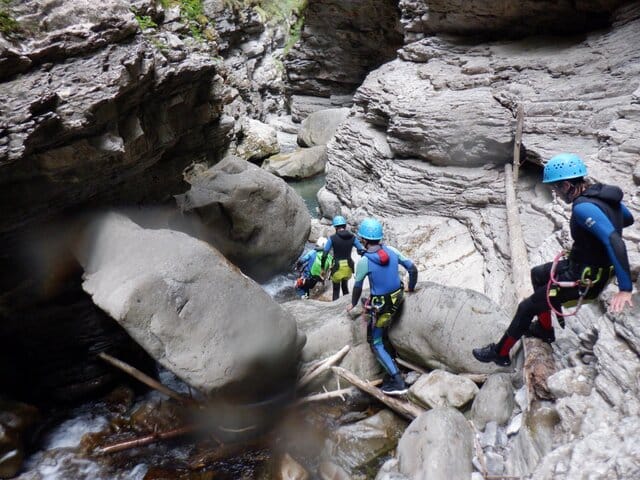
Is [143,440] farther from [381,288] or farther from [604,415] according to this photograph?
[604,415]

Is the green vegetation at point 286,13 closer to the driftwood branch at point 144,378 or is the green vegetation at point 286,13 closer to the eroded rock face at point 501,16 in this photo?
the eroded rock face at point 501,16

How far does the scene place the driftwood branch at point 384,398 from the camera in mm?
5964

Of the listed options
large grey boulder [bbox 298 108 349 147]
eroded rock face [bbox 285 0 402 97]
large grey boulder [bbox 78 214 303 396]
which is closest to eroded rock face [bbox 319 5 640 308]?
large grey boulder [bbox 78 214 303 396]

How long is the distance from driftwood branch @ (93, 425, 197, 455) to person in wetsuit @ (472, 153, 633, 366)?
491 centimetres

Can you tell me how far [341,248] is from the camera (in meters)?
8.16

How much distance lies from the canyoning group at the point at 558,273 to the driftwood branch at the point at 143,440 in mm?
3046

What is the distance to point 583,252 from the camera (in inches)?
165

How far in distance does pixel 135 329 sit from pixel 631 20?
11588 millimetres

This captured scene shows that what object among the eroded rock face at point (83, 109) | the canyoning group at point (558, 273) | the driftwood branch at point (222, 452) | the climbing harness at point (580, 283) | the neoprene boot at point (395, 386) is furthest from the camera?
the neoprene boot at point (395, 386)

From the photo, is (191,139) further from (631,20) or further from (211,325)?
(631,20)

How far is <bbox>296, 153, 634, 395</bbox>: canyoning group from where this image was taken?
381 centimetres

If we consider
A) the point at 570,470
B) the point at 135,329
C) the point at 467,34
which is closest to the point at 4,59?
the point at 135,329

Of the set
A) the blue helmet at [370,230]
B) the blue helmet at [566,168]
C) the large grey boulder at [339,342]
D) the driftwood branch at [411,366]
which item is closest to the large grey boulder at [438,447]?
the driftwood branch at [411,366]

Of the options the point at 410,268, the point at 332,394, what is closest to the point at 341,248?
the point at 410,268
